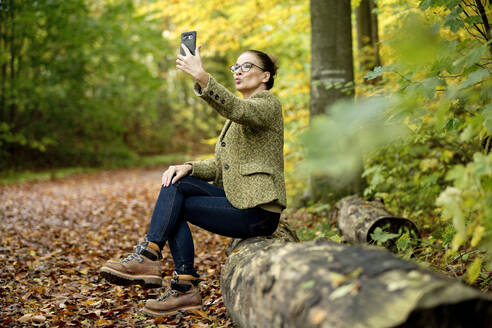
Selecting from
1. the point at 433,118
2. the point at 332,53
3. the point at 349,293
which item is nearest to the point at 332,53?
the point at 332,53

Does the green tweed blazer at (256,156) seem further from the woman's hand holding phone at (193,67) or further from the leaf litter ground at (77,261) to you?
the leaf litter ground at (77,261)

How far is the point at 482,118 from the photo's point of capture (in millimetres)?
1599

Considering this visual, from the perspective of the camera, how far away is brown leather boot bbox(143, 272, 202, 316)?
2637mm

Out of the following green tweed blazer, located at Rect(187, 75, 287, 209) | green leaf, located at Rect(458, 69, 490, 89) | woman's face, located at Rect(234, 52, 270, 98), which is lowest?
green tweed blazer, located at Rect(187, 75, 287, 209)

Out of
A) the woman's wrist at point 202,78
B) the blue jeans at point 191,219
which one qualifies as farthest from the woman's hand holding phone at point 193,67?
the blue jeans at point 191,219

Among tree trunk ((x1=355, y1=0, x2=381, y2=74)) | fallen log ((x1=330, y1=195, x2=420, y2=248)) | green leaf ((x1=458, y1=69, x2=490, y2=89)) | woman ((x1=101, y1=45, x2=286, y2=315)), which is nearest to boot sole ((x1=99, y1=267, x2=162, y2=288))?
woman ((x1=101, y1=45, x2=286, y2=315))

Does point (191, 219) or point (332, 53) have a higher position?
point (332, 53)

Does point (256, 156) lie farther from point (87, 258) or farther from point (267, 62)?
point (87, 258)

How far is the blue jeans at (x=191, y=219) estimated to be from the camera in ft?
8.76

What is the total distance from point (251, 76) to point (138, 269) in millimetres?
1490

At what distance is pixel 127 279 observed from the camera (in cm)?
257

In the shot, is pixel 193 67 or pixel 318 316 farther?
pixel 193 67

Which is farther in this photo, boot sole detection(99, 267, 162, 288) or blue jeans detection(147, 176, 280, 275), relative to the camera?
blue jeans detection(147, 176, 280, 275)

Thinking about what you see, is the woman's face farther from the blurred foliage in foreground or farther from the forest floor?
the forest floor
